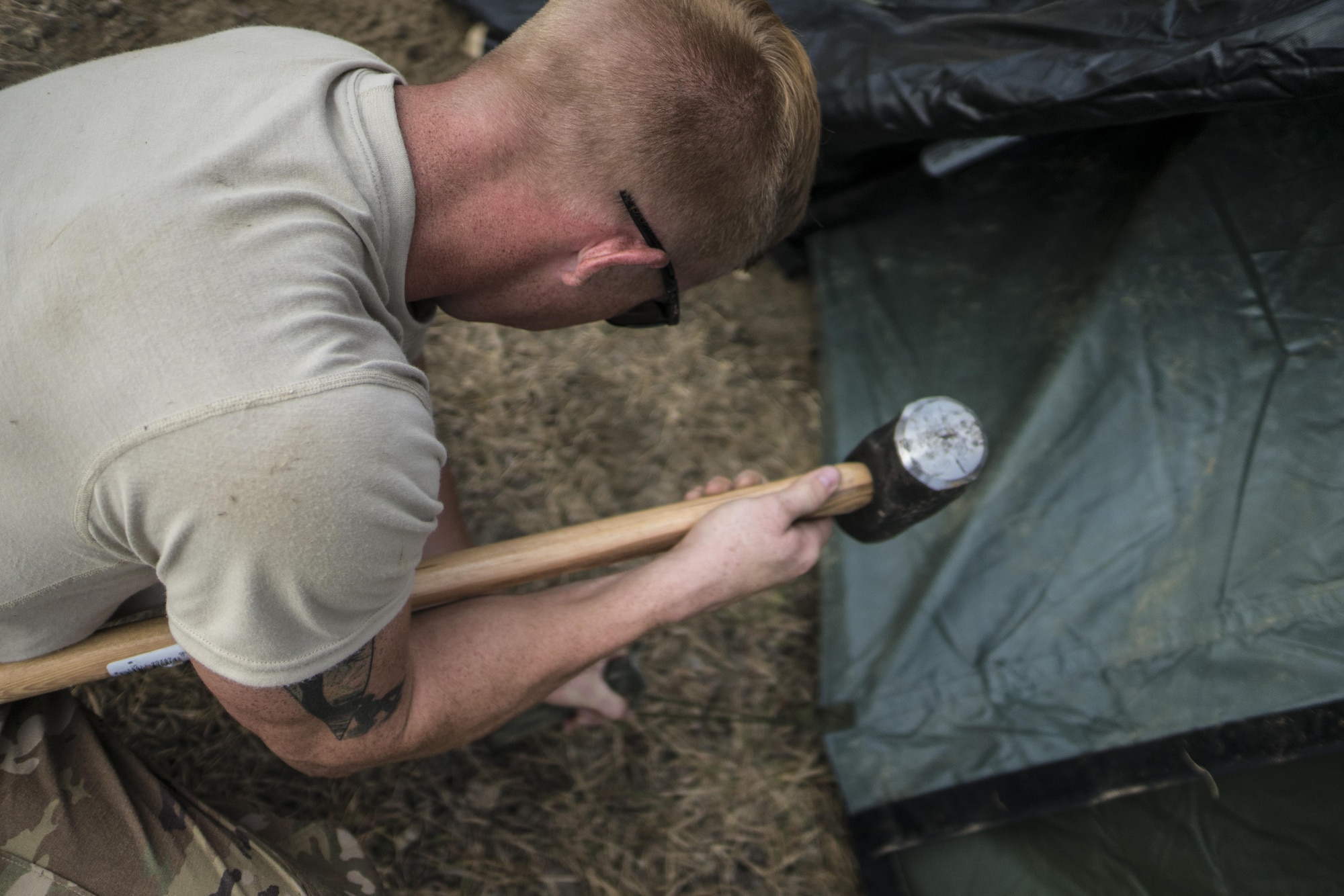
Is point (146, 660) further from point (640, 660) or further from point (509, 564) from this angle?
point (640, 660)

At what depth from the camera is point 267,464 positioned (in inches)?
41.8

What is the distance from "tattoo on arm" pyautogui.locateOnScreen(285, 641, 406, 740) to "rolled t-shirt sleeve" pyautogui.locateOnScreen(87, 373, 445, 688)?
0.07 m

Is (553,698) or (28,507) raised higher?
(28,507)

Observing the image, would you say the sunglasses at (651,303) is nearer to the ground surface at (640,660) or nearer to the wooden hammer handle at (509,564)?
the wooden hammer handle at (509,564)

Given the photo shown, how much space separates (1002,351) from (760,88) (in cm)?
124

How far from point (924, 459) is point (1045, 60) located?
0.84 m

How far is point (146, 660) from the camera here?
153 centimetres

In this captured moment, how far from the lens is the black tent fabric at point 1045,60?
1.46 metres

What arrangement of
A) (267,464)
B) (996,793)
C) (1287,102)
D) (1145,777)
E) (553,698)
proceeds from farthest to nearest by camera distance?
(553,698) → (996,793) → (1145,777) → (1287,102) → (267,464)

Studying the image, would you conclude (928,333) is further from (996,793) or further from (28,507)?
(28,507)

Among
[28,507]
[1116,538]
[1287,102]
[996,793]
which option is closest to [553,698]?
[996,793]

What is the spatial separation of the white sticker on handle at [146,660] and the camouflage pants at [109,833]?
0.70 feet

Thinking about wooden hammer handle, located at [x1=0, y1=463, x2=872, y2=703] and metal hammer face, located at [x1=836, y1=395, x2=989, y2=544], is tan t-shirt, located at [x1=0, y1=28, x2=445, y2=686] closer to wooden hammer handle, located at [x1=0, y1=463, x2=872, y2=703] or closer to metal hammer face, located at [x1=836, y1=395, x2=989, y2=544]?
wooden hammer handle, located at [x1=0, y1=463, x2=872, y2=703]

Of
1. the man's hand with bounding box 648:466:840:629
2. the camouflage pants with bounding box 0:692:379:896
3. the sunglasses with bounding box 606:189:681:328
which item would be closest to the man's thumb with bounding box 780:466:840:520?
the man's hand with bounding box 648:466:840:629
